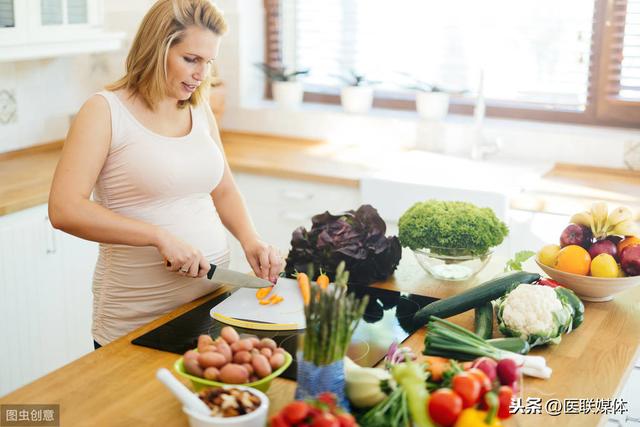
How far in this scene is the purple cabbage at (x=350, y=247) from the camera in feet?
6.91

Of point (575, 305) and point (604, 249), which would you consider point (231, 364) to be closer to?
point (575, 305)

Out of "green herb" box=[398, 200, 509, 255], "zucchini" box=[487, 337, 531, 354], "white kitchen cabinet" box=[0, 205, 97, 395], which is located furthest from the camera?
Answer: "white kitchen cabinet" box=[0, 205, 97, 395]

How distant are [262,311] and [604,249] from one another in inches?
32.2

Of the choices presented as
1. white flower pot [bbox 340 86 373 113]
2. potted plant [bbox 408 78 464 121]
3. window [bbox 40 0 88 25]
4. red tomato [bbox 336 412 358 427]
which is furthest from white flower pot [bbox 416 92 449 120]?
red tomato [bbox 336 412 358 427]

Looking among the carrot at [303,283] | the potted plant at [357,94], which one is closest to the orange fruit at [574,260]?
the carrot at [303,283]

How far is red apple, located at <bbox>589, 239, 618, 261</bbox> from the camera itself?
6.61 ft

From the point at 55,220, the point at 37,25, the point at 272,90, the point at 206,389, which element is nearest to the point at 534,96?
the point at 272,90

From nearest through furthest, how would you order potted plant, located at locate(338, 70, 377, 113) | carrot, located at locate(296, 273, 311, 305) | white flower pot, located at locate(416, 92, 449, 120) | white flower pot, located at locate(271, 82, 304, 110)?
carrot, located at locate(296, 273, 311, 305) < white flower pot, located at locate(416, 92, 449, 120) < potted plant, located at locate(338, 70, 377, 113) < white flower pot, located at locate(271, 82, 304, 110)

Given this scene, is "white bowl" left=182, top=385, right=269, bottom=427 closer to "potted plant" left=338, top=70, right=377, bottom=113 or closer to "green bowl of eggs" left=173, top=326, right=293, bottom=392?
"green bowl of eggs" left=173, top=326, right=293, bottom=392

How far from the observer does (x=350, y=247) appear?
2105 mm

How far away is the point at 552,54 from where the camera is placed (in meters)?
3.64

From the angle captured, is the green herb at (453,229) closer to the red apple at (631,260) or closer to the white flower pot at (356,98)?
the red apple at (631,260)

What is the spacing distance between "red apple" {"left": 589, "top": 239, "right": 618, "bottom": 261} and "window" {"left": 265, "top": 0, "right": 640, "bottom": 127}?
166 centimetres

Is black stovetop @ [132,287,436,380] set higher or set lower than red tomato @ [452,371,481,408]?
lower
